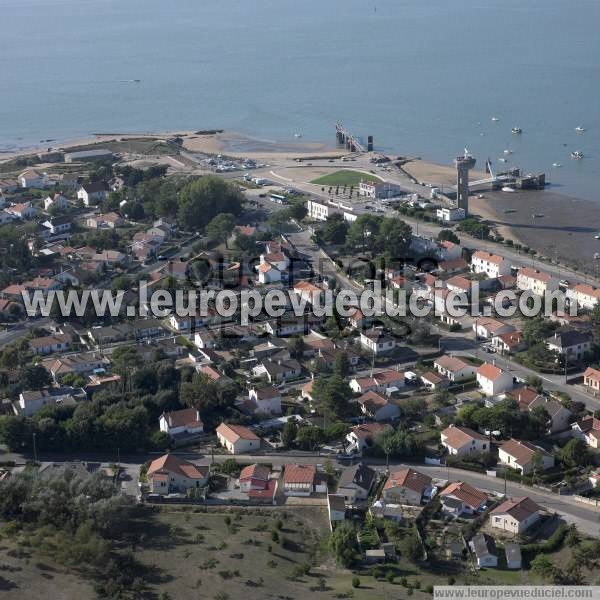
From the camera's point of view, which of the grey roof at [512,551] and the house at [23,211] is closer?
the grey roof at [512,551]

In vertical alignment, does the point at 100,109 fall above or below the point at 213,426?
above

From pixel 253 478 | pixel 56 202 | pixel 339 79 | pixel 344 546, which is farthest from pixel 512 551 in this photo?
pixel 339 79

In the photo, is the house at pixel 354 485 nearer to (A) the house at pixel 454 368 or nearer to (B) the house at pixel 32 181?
(A) the house at pixel 454 368

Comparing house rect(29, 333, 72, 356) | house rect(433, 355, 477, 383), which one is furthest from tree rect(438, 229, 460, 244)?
house rect(29, 333, 72, 356)

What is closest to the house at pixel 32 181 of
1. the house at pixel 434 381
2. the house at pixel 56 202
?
the house at pixel 56 202

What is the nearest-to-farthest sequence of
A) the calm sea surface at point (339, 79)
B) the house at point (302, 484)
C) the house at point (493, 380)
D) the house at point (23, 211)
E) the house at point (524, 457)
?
the house at point (302, 484)
the house at point (524, 457)
the house at point (493, 380)
the house at point (23, 211)
the calm sea surface at point (339, 79)

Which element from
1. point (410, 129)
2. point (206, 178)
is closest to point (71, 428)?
point (206, 178)

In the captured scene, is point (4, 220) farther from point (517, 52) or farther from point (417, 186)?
point (517, 52)
